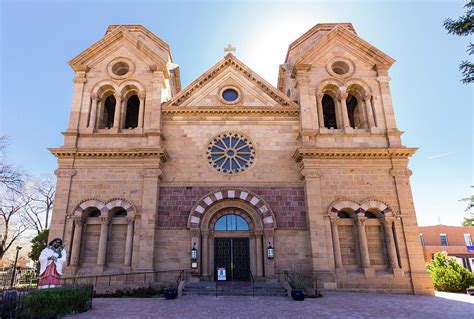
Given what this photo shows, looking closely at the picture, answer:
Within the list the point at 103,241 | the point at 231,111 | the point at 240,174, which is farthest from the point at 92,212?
the point at 231,111

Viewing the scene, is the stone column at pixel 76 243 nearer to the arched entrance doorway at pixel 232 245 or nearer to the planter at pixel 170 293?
the planter at pixel 170 293

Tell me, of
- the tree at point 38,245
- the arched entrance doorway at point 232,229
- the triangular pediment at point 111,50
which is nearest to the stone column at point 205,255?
the arched entrance doorway at point 232,229

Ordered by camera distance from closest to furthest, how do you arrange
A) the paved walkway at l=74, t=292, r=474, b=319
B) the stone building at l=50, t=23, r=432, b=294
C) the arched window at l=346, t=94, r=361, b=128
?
the paved walkway at l=74, t=292, r=474, b=319 → the stone building at l=50, t=23, r=432, b=294 → the arched window at l=346, t=94, r=361, b=128

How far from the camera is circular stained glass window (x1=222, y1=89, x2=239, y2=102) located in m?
21.8

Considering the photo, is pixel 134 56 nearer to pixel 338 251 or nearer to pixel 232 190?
pixel 232 190

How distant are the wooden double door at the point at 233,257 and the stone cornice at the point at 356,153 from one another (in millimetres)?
6479

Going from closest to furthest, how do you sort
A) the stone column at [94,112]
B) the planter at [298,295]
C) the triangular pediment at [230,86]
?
the planter at [298,295], the stone column at [94,112], the triangular pediment at [230,86]

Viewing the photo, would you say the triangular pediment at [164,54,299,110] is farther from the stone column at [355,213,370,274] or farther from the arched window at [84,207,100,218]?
the stone column at [355,213,370,274]

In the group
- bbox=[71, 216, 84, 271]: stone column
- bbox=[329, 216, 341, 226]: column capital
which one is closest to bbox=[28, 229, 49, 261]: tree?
bbox=[71, 216, 84, 271]: stone column

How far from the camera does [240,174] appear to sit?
19266 millimetres

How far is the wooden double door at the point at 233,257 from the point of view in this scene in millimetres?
17719

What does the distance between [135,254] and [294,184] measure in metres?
10.1

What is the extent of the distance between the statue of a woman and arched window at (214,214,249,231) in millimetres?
8452

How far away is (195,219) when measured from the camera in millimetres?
17969
